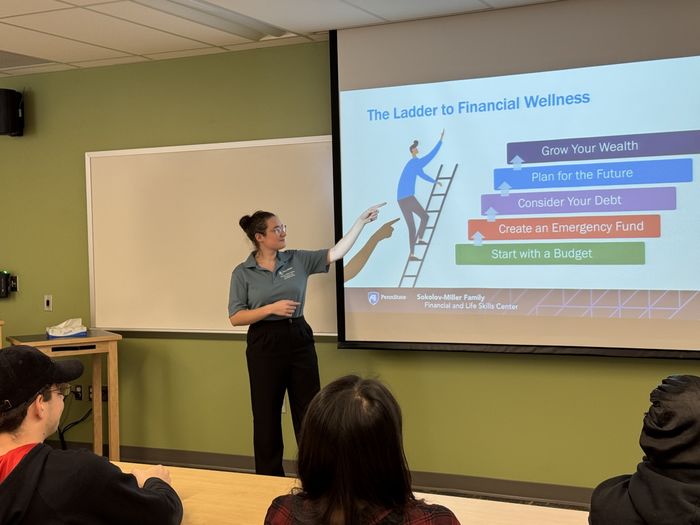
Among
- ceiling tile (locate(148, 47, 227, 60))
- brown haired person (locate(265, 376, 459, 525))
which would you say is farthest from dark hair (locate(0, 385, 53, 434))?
ceiling tile (locate(148, 47, 227, 60))

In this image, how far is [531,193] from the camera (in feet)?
14.5

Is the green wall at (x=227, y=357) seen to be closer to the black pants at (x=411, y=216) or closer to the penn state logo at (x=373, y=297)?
the penn state logo at (x=373, y=297)

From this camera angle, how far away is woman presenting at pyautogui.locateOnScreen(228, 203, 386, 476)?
4434 millimetres

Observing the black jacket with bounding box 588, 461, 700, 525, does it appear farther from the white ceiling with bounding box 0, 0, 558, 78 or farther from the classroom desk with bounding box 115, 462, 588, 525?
the white ceiling with bounding box 0, 0, 558, 78

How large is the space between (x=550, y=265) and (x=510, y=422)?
0.91 m

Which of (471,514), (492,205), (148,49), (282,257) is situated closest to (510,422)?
(492,205)

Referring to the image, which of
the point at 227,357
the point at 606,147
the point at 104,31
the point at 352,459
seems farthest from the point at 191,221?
the point at 352,459

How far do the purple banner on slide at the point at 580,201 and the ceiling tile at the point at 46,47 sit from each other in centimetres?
257

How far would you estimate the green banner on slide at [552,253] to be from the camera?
4.24m

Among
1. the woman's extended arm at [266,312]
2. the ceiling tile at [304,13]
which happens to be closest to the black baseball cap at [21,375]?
the woman's extended arm at [266,312]

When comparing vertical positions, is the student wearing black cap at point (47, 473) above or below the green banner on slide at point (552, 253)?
below

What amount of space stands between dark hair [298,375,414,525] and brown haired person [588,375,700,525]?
1.55 feet

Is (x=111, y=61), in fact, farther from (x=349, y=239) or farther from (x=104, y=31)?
(x=349, y=239)

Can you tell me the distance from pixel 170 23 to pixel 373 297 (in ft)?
6.12
